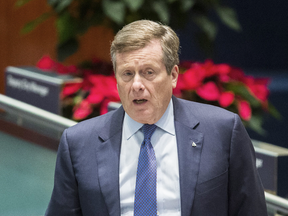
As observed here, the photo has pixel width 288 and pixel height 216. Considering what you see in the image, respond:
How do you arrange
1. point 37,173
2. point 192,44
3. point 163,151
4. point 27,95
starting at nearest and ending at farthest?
point 163,151 < point 37,173 < point 27,95 < point 192,44

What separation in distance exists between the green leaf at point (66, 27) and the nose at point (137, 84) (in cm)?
270

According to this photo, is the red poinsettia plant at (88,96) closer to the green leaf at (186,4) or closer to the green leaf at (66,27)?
the green leaf at (66,27)

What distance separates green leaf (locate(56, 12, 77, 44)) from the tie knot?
2627 mm

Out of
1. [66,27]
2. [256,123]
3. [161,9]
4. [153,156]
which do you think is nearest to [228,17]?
[161,9]

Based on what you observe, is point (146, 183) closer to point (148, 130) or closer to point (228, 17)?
point (148, 130)

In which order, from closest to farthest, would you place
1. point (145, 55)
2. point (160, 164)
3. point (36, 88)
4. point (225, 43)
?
point (145, 55)
point (160, 164)
point (36, 88)
point (225, 43)

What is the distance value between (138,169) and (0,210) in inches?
50.7

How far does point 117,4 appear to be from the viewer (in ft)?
13.1

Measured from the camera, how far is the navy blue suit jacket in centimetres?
167

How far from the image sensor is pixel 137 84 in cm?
163

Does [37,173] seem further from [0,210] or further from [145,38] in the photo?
[145,38]

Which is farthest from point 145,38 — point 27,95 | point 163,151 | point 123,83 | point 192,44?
point 192,44

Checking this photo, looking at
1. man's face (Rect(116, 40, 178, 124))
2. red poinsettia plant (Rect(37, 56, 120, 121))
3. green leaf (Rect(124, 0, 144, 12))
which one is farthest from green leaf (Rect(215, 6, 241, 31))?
man's face (Rect(116, 40, 178, 124))

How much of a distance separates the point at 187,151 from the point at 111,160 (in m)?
0.28
